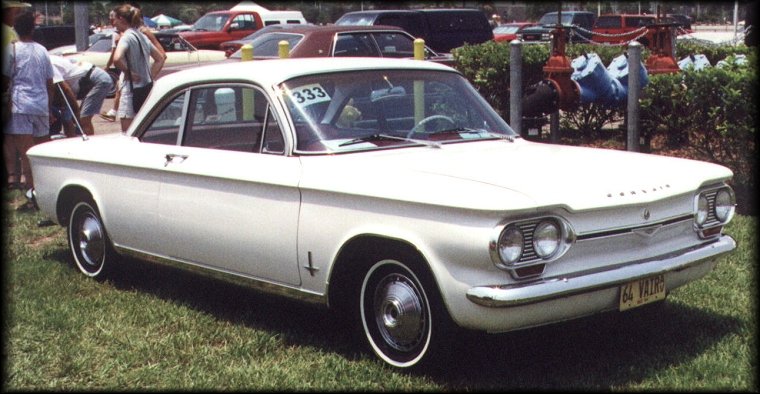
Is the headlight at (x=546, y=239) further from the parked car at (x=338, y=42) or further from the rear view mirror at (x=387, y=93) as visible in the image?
the parked car at (x=338, y=42)

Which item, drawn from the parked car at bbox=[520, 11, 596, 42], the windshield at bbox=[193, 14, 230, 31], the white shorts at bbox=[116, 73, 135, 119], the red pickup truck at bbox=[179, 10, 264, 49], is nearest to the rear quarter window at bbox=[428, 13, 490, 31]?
the red pickup truck at bbox=[179, 10, 264, 49]

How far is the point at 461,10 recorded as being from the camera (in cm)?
2467

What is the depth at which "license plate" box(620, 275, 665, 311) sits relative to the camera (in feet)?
15.2

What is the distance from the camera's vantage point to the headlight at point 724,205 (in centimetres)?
519

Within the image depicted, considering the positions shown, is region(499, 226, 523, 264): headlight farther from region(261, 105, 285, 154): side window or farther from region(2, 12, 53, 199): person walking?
region(2, 12, 53, 199): person walking

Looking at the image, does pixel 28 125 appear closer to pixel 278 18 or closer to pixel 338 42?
pixel 338 42

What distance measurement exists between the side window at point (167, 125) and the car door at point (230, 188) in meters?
0.01

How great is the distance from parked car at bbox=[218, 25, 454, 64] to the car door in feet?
30.4

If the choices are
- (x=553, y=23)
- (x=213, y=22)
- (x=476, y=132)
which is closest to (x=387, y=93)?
(x=476, y=132)

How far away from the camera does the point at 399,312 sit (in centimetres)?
467

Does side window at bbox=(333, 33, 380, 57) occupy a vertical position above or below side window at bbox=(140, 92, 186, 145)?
above

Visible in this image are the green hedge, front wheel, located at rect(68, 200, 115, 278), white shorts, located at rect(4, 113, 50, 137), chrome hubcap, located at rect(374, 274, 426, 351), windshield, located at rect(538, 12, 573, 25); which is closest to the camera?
chrome hubcap, located at rect(374, 274, 426, 351)

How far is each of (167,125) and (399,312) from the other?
7.80 feet

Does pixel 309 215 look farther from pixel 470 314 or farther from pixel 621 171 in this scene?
pixel 621 171
